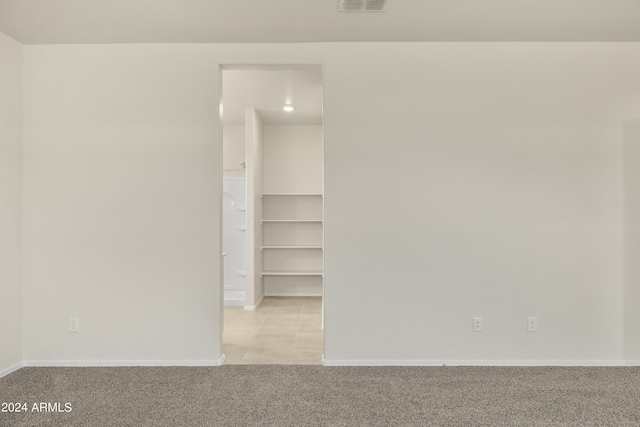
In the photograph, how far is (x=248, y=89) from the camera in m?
4.76

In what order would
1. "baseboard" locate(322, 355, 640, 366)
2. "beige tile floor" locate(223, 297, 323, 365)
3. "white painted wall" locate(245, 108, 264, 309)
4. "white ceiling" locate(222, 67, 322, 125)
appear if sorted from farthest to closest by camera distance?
"white painted wall" locate(245, 108, 264, 309), "white ceiling" locate(222, 67, 322, 125), "beige tile floor" locate(223, 297, 323, 365), "baseboard" locate(322, 355, 640, 366)

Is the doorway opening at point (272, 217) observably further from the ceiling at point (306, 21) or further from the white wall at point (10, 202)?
the white wall at point (10, 202)

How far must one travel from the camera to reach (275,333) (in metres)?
4.55

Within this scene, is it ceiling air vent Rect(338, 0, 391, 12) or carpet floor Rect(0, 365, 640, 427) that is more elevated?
ceiling air vent Rect(338, 0, 391, 12)

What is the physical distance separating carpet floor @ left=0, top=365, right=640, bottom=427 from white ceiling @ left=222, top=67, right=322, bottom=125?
254cm

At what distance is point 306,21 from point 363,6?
1.48 ft

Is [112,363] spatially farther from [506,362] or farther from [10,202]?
[506,362]

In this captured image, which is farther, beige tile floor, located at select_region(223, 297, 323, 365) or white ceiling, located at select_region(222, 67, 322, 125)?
white ceiling, located at select_region(222, 67, 322, 125)

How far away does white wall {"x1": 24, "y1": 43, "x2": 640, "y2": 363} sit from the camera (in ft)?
11.5

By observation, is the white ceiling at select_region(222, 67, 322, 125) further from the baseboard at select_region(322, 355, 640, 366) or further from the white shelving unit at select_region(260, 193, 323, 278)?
the baseboard at select_region(322, 355, 640, 366)

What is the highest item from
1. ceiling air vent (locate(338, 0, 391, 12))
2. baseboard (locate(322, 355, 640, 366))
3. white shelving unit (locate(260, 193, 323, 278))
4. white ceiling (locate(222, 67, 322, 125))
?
ceiling air vent (locate(338, 0, 391, 12))

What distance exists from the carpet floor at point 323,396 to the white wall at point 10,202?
33 cm

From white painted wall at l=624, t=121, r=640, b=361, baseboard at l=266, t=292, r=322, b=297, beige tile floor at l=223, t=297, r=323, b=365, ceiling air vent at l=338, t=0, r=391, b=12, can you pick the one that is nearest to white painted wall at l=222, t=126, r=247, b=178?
baseboard at l=266, t=292, r=322, b=297

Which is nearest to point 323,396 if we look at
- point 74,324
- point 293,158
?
point 74,324
